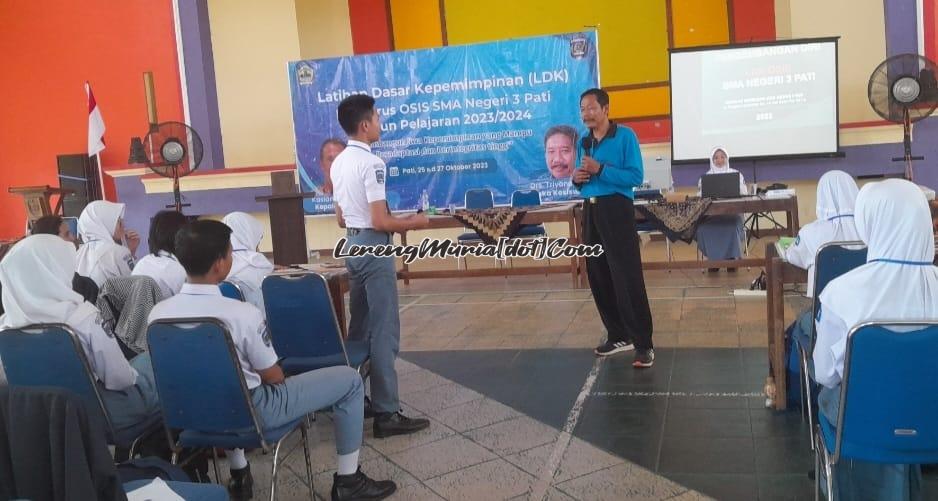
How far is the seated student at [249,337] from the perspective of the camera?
7.89ft

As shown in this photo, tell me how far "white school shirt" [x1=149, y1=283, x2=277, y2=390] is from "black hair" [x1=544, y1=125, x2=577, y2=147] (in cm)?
627

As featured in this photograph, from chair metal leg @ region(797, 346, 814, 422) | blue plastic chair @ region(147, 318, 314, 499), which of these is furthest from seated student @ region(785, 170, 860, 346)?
blue plastic chair @ region(147, 318, 314, 499)

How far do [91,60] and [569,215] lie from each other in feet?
24.3

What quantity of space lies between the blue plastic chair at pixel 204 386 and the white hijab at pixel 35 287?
1.09 ft

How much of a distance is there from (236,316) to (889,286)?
1.80 m

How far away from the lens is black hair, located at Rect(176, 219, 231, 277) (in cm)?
244

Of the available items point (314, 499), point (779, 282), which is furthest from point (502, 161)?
point (314, 499)

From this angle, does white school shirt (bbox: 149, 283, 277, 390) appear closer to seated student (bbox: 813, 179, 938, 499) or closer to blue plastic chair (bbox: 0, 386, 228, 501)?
blue plastic chair (bbox: 0, 386, 228, 501)

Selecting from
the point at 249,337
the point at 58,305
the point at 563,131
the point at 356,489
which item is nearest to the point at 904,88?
the point at 563,131

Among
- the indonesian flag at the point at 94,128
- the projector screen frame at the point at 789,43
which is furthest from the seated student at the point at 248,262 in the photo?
the indonesian flag at the point at 94,128

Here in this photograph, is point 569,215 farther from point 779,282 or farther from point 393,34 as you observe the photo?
point 393,34

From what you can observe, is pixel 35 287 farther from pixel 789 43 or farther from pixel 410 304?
pixel 789 43

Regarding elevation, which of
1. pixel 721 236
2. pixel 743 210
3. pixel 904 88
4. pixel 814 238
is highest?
pixel 904 88

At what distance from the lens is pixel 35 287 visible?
244cm
